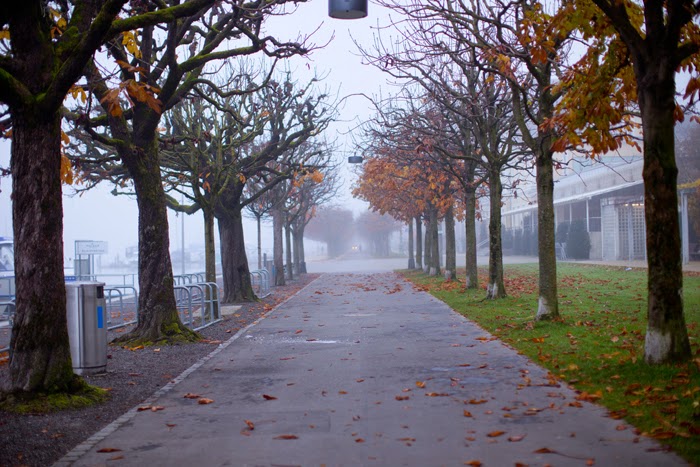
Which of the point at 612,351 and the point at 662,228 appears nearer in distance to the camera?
the point at 662,228

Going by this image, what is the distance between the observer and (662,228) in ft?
28.5

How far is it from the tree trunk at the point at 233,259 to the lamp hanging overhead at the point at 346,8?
45.4 feet

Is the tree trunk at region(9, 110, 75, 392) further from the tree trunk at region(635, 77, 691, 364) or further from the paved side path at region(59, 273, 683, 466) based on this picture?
the tree trunk at region(635, 77, 691, 364)

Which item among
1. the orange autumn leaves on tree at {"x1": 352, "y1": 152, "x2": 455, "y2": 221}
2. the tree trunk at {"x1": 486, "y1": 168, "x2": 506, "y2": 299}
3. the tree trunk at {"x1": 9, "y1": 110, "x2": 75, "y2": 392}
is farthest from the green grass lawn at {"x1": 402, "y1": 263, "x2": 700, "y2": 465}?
the orange autumn leaves on tree at {"x1": 352, "y1": 152, "x2": 455, "y2": 221}

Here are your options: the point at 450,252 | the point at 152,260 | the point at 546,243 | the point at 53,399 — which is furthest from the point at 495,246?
the point at 53,399

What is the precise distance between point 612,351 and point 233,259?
1642cm

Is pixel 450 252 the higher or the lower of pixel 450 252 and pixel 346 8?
the lower

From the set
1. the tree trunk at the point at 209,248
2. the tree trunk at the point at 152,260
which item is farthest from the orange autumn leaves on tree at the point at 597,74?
the tree trunk at the point at 209,248

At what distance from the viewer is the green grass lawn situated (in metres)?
6.59

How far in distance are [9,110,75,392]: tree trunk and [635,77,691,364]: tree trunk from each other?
6611mm

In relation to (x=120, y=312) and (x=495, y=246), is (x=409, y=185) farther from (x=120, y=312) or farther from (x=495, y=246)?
(x=120, y=312)

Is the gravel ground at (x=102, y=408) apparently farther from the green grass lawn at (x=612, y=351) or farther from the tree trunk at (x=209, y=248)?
the tree trunk at (x=209, y=248)

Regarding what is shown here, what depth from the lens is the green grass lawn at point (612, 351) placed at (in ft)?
21.6

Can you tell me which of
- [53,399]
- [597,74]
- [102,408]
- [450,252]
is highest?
[597,74]
